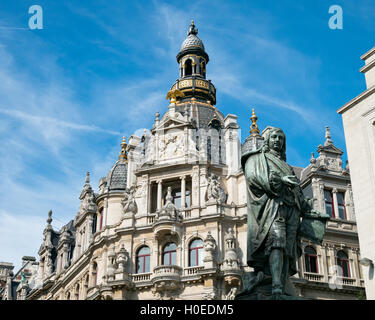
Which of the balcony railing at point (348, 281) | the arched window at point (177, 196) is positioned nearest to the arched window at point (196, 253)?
the arched window at point (177, 196)

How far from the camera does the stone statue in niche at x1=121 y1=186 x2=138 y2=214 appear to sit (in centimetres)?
4106

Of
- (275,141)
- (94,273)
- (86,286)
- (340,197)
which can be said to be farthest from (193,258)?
(275,141)

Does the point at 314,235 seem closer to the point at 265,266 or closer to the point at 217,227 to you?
the point at 265,266

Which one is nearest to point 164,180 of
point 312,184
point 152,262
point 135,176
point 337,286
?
point 135,176

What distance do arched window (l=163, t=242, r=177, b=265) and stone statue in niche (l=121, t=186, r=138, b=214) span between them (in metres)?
3.68

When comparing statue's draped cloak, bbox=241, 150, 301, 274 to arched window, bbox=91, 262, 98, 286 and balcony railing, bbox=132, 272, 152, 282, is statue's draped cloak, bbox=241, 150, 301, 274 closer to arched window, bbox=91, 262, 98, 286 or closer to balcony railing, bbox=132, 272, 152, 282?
balcony railing, bbox=132, 272, 152, 282

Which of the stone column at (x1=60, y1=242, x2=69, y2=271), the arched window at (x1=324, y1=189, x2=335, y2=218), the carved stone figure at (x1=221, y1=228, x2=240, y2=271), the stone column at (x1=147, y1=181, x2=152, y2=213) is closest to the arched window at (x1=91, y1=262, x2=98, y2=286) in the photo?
the stone column at (x1=147, y1=181, x2=152, y2=213)

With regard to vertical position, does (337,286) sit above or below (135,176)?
below

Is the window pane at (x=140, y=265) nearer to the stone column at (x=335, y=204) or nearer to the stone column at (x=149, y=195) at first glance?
the stone column at (x=149, y=195)

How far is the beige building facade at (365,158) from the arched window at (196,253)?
12724 mm

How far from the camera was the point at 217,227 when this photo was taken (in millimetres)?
38250

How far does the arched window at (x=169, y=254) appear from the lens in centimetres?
3862
